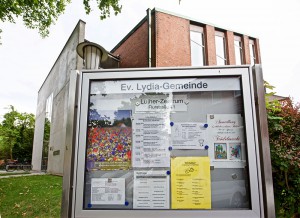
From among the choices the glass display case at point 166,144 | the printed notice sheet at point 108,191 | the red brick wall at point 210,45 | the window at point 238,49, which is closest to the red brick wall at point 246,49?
the window at point 238,49

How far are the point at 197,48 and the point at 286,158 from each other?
14140mm

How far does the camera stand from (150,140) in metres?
2.01

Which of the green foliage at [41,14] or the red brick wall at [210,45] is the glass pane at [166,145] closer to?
the green foliage at [41,14]

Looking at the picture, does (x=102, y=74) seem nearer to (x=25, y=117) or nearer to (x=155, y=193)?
(x=155, y=193)

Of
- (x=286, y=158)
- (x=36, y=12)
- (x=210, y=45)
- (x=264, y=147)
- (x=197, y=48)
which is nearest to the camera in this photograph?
(x=264, y=147)

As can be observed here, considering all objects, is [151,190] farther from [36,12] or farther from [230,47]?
[230,47]

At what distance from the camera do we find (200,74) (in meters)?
2.03

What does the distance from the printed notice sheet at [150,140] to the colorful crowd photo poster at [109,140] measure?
0.06 metres

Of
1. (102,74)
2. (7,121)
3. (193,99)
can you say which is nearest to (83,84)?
(102,74)

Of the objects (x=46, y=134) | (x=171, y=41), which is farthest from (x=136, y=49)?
(x=46, y=134)

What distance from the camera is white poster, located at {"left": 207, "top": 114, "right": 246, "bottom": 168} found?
194 centimetres

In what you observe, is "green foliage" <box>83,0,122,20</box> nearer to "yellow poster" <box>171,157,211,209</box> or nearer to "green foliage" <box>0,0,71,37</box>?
"green foliage" <box>0,0,71,37</box>

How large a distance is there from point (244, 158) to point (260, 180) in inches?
7.6

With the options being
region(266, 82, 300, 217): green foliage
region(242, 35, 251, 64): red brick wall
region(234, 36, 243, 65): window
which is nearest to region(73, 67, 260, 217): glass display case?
region(266, 82, 300, 217): green foliage
